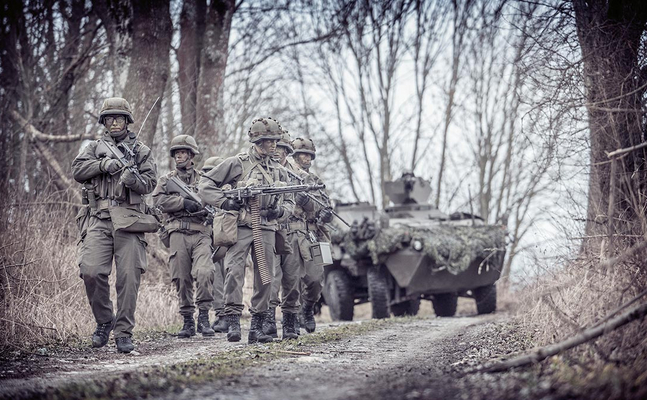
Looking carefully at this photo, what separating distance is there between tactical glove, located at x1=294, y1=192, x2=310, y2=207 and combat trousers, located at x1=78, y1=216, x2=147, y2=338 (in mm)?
1962

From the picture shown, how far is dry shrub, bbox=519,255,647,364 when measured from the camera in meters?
4.69

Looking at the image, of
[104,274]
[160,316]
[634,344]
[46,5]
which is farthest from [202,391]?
[46,5]

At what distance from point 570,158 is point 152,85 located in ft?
21.5

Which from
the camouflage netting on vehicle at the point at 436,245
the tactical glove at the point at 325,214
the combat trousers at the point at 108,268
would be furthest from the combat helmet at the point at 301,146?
the camouflage netting on vehicle at the point at 436,245

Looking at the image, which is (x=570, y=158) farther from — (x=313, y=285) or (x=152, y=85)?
(x=152, y=85)

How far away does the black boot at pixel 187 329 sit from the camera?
8.43m

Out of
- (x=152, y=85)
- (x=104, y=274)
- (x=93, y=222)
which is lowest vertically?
(x=104, y=274)

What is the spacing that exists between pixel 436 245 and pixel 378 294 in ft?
4.26

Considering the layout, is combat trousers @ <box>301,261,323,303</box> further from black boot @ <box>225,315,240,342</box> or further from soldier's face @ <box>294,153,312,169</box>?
soldier's face @ <box>294,153,312,169</box>

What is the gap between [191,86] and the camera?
13.6 metres

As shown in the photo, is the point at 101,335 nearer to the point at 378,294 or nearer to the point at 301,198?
the point at 301,198

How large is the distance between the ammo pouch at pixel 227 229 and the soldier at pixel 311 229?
1.16 metres

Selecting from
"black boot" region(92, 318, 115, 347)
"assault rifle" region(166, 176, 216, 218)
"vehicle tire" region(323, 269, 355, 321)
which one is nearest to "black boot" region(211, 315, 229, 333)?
"assault rifle" region(166, 176, 216, 218)

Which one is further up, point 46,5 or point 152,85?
point 46,5
